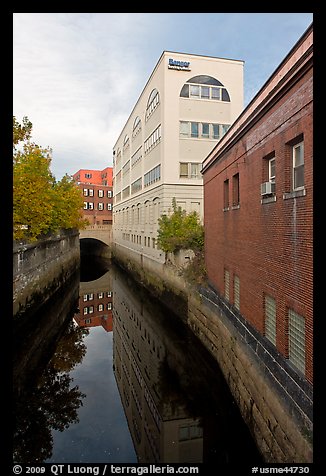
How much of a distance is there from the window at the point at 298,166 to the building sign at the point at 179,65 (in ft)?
81.7

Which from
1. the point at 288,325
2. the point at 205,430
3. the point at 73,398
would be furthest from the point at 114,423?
the point at 288,325

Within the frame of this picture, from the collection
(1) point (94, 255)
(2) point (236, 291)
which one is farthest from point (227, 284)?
(1) point (94, 255)

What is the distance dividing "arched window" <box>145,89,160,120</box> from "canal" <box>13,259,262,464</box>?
2189 centimetres

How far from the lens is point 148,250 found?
116 ft

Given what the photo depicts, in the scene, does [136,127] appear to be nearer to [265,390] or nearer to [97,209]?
[265,390]

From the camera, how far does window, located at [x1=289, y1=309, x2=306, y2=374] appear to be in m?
8.30

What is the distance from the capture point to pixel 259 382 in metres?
9.21

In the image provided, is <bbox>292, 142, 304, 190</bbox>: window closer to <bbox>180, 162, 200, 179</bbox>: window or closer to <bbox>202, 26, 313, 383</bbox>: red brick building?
<bbox>202, 26, 313, 383</bbox>: red brick building

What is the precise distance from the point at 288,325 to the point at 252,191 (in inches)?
208

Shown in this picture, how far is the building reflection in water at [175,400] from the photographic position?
10.1 metres

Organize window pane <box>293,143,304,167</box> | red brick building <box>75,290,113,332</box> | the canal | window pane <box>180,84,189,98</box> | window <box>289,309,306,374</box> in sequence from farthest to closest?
window pane <box>180,84,189,98</box> < red brick building <box>75,290,113,332</box> < the canal < window pane <box>293,143,304,167</box> < window <box>289,309,306,374</box>

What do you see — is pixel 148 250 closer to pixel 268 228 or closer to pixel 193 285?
pixel 193 285

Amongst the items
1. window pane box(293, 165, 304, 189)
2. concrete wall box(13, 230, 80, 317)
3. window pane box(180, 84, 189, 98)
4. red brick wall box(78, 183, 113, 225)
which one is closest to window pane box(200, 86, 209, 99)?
window pane box(180, 84, 189, 98)

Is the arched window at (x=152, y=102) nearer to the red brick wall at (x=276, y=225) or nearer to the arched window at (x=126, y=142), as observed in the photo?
the arched window at (x=126, y=142)
